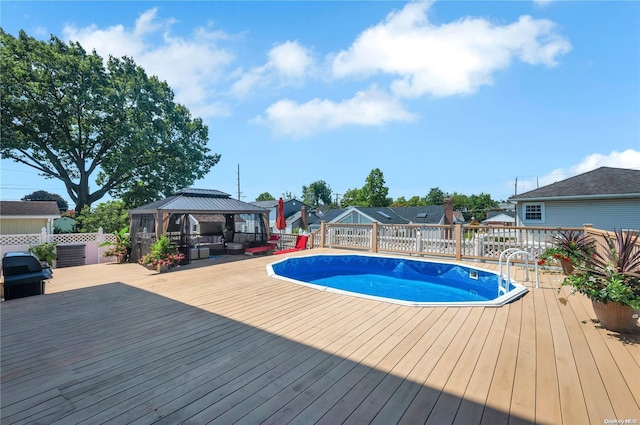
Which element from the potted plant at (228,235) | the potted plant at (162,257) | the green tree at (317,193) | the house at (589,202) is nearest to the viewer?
the potted plant at (162,257)

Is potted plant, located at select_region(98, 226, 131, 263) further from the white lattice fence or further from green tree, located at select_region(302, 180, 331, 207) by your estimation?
green tree, located at select_region(302, 180, 331, 207)

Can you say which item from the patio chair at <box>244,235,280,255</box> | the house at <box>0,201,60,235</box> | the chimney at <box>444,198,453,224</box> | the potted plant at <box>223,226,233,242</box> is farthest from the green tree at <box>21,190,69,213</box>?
the chimney at <box>444,198,453,224</box>

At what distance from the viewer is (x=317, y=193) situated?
6406cm

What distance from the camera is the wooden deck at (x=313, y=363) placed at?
6.25ft

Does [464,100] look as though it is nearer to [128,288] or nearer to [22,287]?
[128,288]

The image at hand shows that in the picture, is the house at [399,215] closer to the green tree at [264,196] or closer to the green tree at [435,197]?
the green tree at [435,197]

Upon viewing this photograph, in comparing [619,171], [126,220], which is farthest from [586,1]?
[126,220]

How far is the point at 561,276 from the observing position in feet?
19.6

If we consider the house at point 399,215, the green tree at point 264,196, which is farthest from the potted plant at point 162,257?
the green tree at point 264,196

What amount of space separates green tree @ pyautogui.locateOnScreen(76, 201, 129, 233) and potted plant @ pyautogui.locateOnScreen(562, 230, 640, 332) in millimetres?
17204

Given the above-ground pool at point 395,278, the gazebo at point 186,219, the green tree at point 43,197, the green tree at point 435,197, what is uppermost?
the green tree at point 435,197

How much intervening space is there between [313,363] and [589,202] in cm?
1729

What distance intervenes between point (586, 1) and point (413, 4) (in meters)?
4.12

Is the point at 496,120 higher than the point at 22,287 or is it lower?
higher
